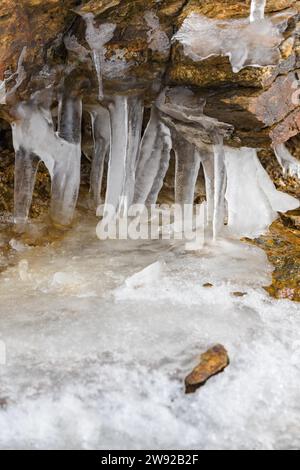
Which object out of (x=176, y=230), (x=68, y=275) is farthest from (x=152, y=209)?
(x=68, y=275)

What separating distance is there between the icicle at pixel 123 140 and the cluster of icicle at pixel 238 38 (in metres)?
0.80

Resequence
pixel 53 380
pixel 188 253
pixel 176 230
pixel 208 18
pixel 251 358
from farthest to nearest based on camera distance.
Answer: pixel 176 230, pixel 188 253, pixel 208 18, pixel 251 358, pixel 53 380

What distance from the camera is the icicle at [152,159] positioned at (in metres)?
4.79

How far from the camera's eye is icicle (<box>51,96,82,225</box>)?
4.55 meters

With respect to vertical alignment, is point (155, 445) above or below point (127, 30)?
below

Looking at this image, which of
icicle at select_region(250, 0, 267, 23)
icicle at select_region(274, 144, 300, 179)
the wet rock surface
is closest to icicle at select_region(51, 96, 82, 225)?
the wet rock surface

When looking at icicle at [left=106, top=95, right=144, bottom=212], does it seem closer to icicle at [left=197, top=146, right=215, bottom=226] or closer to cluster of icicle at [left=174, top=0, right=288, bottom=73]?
icicle at [left=197, top=146, right=215, bottom=226]

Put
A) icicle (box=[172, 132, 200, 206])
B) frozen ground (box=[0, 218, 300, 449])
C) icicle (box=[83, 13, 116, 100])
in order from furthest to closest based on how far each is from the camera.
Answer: icicle (box=[172, 132, 200, 206]), icicle (box=[83, 13, 116, 100]), frozen ground (box=[0, 218, 300, 449])

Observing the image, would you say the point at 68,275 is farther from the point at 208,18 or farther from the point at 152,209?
the point at 208,18

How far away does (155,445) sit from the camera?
267 centimetres

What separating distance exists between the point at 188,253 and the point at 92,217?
126 cm

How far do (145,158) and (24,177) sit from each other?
1.09 meters

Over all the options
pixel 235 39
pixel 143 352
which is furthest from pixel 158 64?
pixel 143 352

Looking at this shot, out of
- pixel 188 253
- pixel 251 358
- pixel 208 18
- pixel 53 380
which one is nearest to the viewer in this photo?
pixel 53 380
